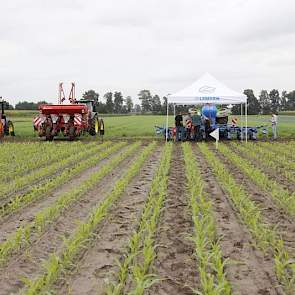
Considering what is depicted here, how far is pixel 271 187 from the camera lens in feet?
26.3

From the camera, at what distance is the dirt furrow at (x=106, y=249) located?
3807mm

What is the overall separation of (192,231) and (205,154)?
329 inches

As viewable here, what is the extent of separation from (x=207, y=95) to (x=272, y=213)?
1247cm

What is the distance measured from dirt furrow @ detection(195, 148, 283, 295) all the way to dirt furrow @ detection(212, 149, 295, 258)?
0.40m

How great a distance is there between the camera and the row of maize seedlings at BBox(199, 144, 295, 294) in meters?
3.94

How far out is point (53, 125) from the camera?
19.7m

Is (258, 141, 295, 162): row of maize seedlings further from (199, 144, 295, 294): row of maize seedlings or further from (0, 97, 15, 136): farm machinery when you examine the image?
(0, 97, 15, 136): farm machinery

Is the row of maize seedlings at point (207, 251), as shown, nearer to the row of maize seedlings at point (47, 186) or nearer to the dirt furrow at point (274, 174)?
the dirt furrow at point (274, 174)

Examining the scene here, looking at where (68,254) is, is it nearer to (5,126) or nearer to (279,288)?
(279,288)

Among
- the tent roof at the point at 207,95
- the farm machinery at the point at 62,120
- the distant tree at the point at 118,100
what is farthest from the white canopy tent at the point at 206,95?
the distant tree at the point at 118,100

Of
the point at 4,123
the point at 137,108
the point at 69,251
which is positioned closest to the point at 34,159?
the point at 69,251

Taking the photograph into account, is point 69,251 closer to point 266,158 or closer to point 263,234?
point 263,234

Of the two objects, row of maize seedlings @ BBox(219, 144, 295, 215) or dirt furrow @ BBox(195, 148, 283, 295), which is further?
row of maize seedlings @ BBox(219, 144, 295, 215)

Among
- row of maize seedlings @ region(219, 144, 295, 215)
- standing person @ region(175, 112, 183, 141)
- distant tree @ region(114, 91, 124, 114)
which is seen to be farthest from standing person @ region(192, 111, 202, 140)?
distant tree @ region(114, 91, 124, 114)
